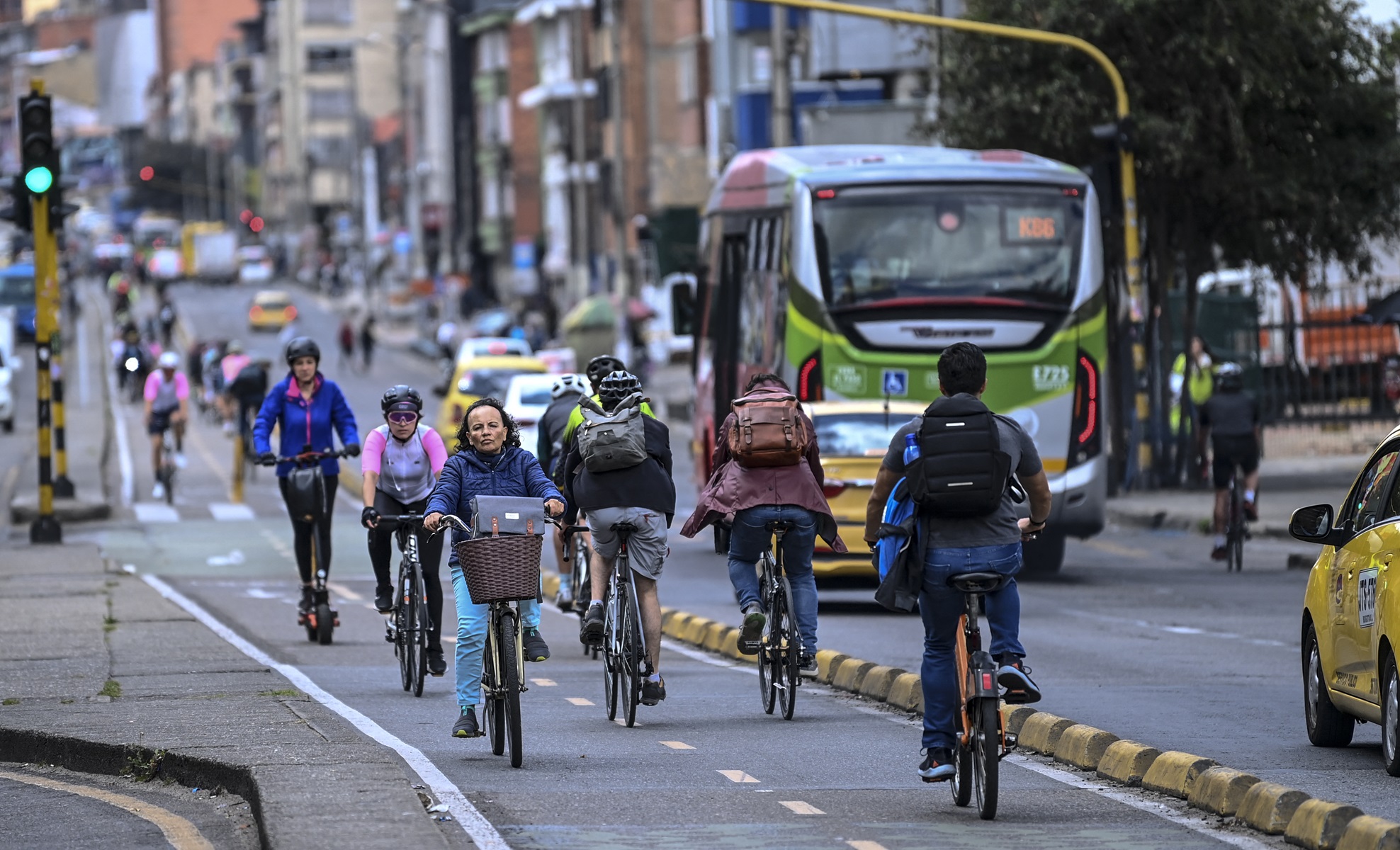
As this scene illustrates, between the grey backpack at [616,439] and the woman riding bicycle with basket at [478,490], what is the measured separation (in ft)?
2.06

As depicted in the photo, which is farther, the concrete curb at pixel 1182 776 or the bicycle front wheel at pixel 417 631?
the bicycle front wheel at pixel 417 631

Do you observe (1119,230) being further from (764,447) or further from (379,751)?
(379,751)

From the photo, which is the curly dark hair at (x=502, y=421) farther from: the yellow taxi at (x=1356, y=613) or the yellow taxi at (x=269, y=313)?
the yellow taxi at (x=269, y=313)

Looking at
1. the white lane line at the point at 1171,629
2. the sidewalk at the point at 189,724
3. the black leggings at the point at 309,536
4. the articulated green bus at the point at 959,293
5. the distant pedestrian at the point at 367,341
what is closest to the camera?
the sidewalk at the point at 189,724

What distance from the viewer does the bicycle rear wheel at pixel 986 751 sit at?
345 inches

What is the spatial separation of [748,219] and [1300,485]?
1011 centimetres

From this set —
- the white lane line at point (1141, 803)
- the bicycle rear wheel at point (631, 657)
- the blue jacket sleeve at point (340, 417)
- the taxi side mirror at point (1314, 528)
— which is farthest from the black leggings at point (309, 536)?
the taxi side mirror at point (1314, 528)

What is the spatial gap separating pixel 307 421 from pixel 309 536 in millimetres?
741

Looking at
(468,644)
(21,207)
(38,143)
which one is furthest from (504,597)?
(21,207)

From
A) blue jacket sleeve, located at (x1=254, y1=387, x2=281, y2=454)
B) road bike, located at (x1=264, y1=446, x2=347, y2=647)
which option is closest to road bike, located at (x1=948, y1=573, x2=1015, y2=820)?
blue jacket sleeve, located at (x1=254, y1=387, x2=281, y2=454)

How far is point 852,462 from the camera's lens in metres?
19.7

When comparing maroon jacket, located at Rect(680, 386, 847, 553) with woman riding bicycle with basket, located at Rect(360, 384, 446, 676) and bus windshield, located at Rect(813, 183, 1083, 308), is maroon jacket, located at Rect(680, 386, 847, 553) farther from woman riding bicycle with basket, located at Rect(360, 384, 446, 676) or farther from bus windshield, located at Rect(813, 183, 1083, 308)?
bus windshield, located at Rect(813, 183, 1083, 308)

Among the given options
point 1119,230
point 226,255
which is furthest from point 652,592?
point 226,255

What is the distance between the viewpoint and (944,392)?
9258 millimetres
